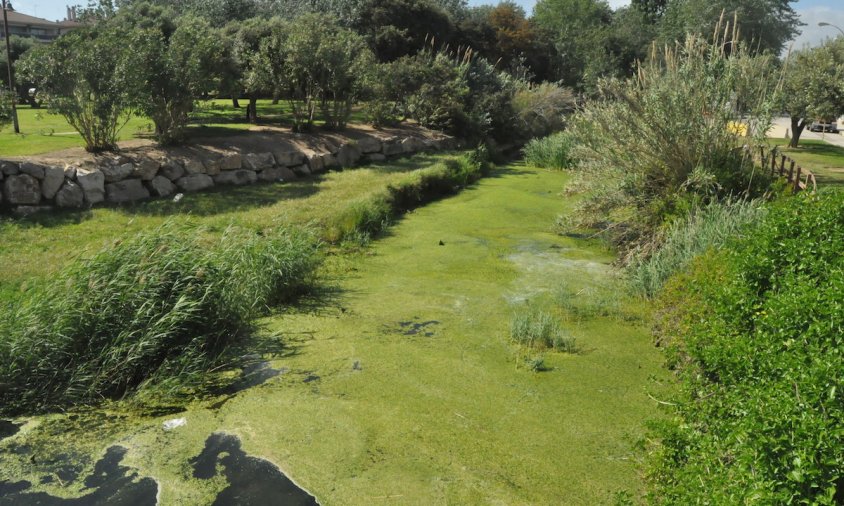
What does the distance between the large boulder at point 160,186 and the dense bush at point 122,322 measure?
16.2 feet

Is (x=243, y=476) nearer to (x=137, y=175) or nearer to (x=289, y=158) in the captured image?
(x=137, y=175)

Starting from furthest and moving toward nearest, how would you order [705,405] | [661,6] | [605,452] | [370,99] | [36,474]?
[661,6]
[370,99]
[605,452]
[36,474]
[705,405]

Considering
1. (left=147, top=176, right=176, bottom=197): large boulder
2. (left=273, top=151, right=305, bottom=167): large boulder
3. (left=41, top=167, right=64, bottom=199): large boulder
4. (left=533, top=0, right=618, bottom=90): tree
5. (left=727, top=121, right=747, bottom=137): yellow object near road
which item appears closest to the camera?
(left=727, top=121, right=747, bottom=137): yellow object near road

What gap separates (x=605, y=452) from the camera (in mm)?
4949

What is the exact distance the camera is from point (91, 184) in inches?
424

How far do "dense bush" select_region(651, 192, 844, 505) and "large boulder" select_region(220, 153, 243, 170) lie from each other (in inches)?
347

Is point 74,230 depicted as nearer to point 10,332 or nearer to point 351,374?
point 10,332

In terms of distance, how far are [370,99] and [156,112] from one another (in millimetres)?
7381

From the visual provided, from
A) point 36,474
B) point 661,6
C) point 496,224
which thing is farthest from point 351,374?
point 661,6

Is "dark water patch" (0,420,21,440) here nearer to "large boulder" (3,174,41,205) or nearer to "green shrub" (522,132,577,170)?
"large boulder" (3,174,41,205)

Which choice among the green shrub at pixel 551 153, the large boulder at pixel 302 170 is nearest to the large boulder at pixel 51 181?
the large boulder at pixel 302 170

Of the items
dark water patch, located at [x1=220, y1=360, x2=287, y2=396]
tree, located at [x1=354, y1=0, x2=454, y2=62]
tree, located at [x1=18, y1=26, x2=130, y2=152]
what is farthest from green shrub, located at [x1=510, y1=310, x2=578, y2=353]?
tree, located at [x1=354, y1=0, x2=454, y2=62]

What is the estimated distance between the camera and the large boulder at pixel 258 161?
1354 centimetres

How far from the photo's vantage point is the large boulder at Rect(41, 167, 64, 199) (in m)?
10.4
